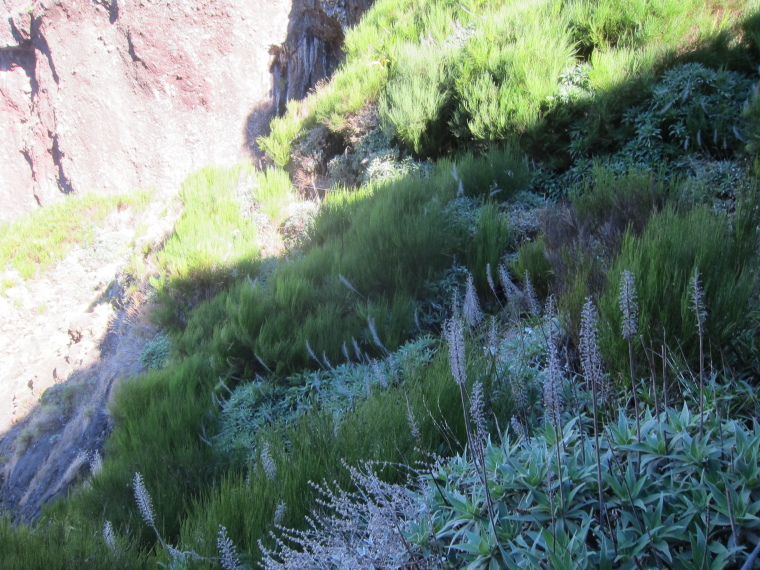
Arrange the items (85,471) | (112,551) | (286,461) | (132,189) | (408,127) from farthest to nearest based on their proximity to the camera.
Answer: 1. (132,189)
2. (408,127)
3. (85,471)
4. (286,461)
5. (112,551)

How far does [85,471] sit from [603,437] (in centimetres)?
402

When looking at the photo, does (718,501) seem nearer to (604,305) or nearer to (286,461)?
(604,305)

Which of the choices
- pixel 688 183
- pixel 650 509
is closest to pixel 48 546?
pixel 650 509

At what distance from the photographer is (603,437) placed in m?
1.49

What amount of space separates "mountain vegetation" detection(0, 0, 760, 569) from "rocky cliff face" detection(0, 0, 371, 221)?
5.08m

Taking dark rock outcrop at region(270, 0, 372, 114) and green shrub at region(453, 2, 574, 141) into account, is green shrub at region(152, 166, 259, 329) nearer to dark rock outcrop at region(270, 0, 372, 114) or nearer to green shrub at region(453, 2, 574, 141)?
green shrub at region(453, 2, 574, 141)

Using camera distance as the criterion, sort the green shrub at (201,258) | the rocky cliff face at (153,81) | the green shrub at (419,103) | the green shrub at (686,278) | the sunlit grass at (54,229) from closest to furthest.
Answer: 1. the green shrub at (686,278)
2. the green shrub at (201,258)
3. the green shrub at (419,103)
4. the sunlit grass at (54,229)
5. the rocky cliff face at (153,81)

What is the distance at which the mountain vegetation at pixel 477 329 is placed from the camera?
4.19 feet

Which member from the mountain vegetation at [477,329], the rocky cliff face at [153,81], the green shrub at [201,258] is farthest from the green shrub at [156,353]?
the rocky cliff face at [153,81]

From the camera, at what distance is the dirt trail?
4.68 m

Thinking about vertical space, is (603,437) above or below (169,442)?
above

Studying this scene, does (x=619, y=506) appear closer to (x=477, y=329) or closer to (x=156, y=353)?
(x=477, y=329)

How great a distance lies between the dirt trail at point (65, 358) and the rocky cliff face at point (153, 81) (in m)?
2.17

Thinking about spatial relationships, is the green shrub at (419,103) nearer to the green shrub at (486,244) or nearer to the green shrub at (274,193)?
the green shrub at (274,193)
